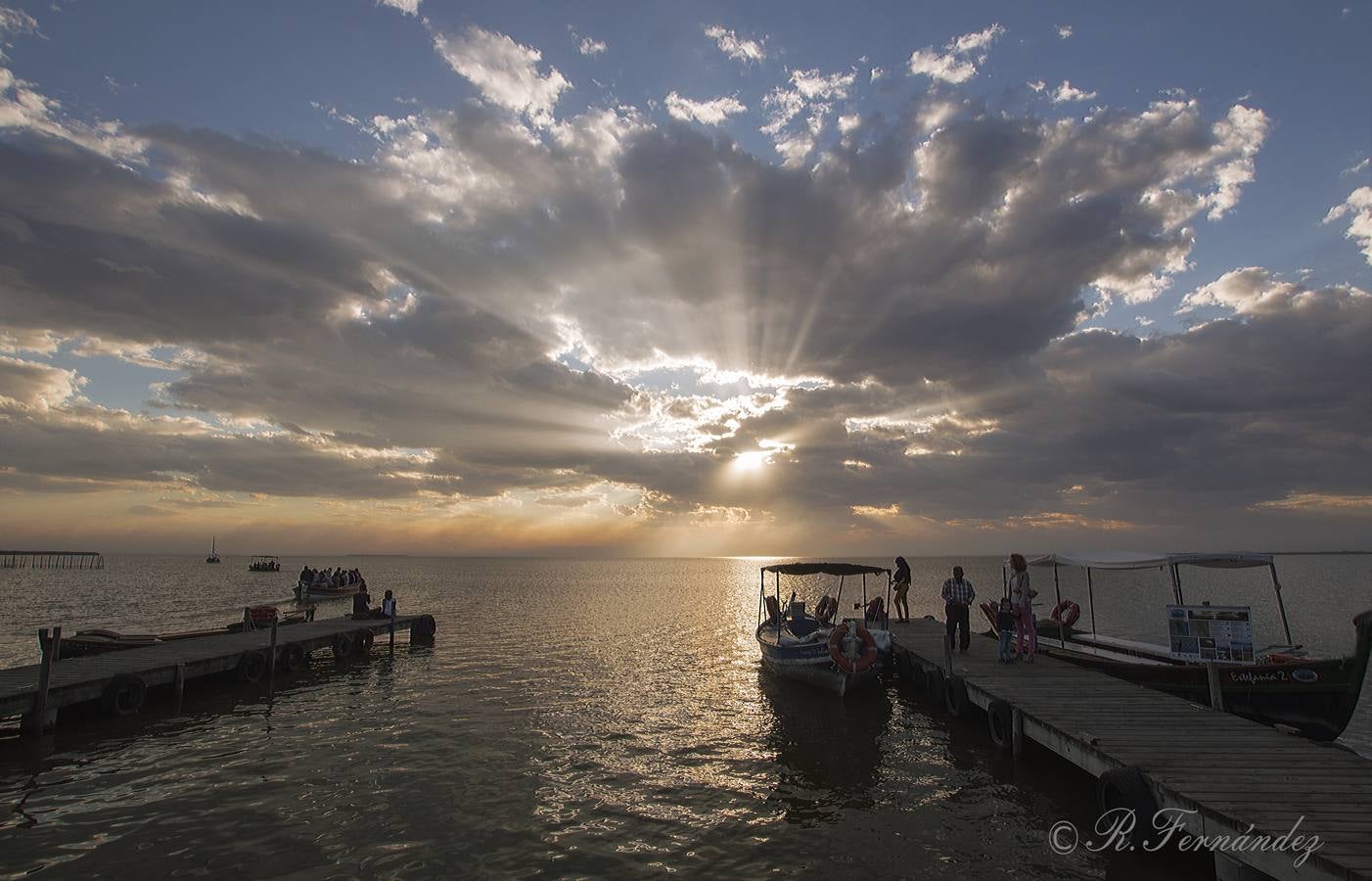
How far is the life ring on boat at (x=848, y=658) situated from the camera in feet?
65.7

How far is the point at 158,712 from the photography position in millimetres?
18969

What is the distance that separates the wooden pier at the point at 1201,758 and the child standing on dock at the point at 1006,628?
40.7 inches

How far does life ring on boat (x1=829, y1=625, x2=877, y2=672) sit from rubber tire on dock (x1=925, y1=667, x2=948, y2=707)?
173 centimetres

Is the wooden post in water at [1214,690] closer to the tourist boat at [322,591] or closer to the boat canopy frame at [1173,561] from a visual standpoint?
the boat canopy frame at [1173,561]

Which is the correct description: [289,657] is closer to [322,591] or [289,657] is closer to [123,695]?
[123,695]

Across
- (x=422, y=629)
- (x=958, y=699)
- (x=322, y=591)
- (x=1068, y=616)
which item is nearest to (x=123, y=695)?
(x=422, y=629)

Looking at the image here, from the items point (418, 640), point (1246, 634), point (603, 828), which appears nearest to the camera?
point (603, 828)

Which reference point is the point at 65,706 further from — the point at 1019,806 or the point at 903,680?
the point at 903,680

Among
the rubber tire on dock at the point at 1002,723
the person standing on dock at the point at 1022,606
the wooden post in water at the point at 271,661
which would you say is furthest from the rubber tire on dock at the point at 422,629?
the rubber tire on dock at the point at 1002,723

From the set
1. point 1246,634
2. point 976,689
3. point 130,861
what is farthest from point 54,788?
point 1246,634

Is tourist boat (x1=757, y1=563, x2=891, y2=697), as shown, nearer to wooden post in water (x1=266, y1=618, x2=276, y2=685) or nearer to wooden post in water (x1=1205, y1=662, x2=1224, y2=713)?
wooden post in water (x1=1205, y1=662, x2=1224, y2=713)

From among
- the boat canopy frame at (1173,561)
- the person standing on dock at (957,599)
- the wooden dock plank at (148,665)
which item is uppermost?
the boat canopy frame at (1173,561)

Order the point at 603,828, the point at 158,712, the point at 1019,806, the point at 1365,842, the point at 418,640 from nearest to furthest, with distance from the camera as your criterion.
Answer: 1. the point at 1365,842
2. the point at 603,828
3. the point at 1019,806
4. the point at 158,712
5. the point at 418,640

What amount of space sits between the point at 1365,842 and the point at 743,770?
987 cm
